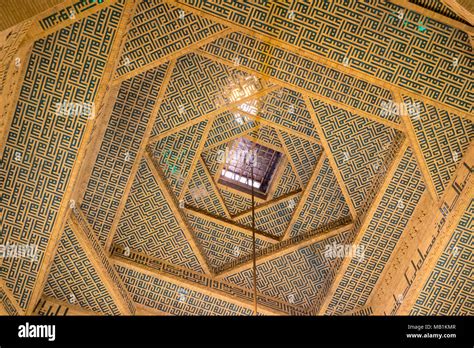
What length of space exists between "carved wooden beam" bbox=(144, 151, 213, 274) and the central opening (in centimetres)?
101

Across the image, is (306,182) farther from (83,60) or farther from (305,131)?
(83,60)

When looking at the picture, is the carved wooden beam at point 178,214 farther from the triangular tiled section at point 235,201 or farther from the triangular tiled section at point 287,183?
the triangular tiled section at point 287,183

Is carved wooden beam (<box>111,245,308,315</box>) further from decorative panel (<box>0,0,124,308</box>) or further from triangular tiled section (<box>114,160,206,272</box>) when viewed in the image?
decorative panel (<box>0,0,124,308</box>)

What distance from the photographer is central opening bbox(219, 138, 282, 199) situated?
1039 centimetres

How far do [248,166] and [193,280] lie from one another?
2054 millimetres

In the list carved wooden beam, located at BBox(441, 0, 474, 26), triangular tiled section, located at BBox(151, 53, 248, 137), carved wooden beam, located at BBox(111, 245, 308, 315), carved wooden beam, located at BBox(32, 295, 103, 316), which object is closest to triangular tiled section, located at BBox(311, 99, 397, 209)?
triangular tiled section, located at BBox(151, 53, 248, 137)

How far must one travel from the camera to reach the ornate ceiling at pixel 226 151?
7594 mm

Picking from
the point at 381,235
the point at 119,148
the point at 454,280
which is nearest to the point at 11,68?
the point at 119,148

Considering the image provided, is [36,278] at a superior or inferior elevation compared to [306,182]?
inferior

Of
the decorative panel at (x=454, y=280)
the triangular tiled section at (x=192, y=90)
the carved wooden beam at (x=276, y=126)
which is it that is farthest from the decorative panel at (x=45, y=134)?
the decorative panel at (x=454, y=280)

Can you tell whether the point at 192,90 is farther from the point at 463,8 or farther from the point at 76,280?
the point at 463,8

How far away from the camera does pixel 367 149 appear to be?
372 inches
